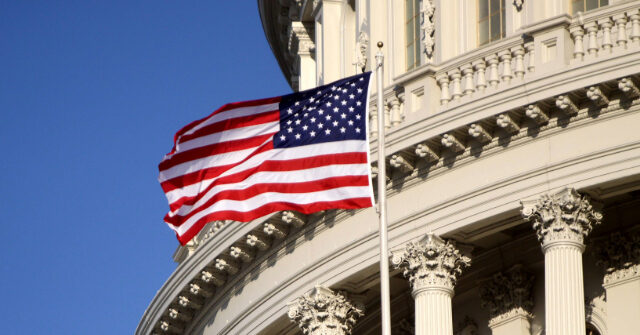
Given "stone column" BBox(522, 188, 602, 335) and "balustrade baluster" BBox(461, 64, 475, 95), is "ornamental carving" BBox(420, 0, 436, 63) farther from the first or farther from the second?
"stone column" BBox(522, 188, 602, 335)

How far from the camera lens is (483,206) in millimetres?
38094

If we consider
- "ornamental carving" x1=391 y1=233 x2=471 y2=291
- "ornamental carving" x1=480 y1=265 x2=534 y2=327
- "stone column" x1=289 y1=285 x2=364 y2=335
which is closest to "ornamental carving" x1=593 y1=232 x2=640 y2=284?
"ornamental carving" x1=480 y1=265 x2=534 y2=327

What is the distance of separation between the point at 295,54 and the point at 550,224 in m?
17.9

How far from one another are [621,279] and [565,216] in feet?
8.46

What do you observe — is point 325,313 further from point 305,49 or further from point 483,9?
point 305,49

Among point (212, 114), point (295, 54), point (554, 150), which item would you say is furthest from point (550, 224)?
point (295, 54)

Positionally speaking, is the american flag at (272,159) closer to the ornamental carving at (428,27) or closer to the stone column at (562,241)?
the stone column at (562,241)

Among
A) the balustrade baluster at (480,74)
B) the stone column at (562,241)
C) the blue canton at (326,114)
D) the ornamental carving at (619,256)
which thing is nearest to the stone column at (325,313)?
the blue canton at (326,114)

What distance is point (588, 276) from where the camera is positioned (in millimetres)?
39406

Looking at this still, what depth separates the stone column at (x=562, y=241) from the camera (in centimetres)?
3625

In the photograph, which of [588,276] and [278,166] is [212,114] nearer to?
[278,166]

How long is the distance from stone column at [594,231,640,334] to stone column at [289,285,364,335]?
16.2ft

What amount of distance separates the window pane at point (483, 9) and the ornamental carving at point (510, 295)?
5438mm

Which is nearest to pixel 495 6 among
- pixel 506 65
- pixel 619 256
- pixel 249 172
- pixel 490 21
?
pixel 490 21
